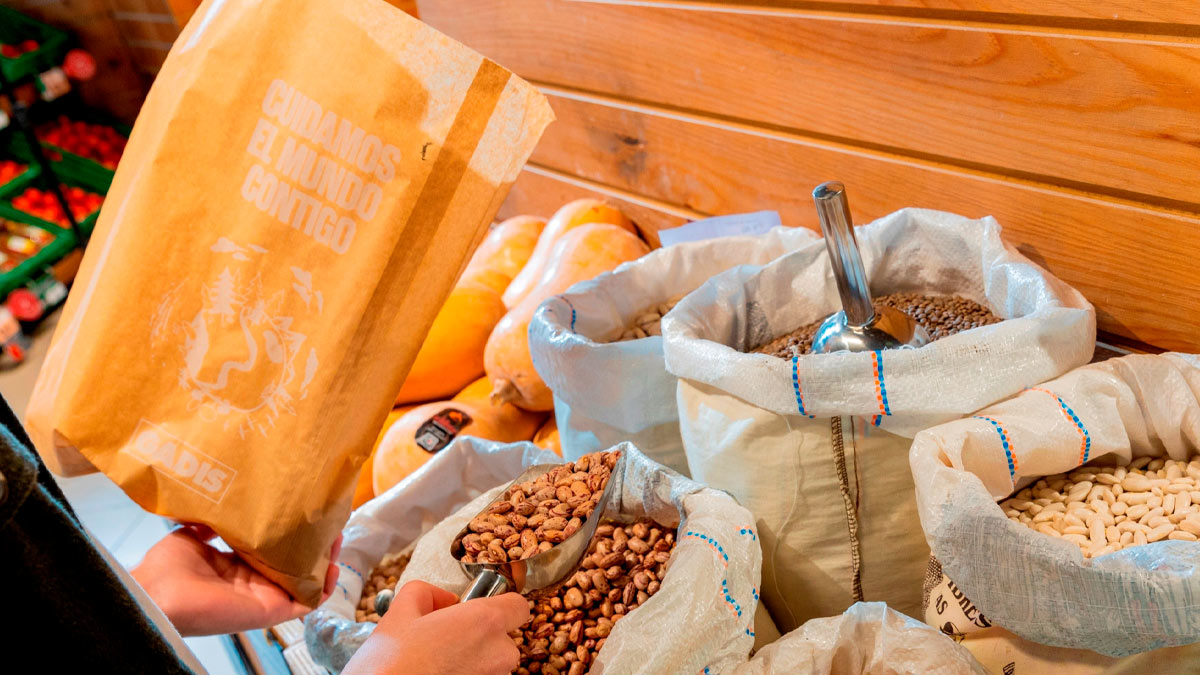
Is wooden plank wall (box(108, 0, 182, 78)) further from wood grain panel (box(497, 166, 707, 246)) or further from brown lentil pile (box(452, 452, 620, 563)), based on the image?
brown lentil pile (box(452, 452, 620, 563))

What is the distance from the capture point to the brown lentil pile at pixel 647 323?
123cm

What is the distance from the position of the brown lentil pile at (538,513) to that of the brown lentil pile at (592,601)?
0.07 metres

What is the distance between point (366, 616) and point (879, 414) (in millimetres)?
754

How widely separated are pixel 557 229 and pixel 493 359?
32cm

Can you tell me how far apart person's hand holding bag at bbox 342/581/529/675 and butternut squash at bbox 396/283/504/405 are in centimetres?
92

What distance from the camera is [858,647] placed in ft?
2.78

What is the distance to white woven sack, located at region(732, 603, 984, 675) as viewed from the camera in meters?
0.80

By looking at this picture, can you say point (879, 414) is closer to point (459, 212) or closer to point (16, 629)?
point (459, 212)

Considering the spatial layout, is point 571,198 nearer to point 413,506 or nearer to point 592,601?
point 413,506

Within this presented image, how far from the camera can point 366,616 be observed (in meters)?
1.20

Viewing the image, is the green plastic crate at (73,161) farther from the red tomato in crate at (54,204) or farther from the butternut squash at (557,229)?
the butternut squash at (557,229)

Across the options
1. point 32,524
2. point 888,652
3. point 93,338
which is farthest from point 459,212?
point 888,652

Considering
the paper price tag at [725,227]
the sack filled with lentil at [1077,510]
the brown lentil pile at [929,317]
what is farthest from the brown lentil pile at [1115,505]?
the paper price tag at [725,227]

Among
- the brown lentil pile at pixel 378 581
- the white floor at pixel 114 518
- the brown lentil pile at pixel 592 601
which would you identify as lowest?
the white floor at pixel 114 518
